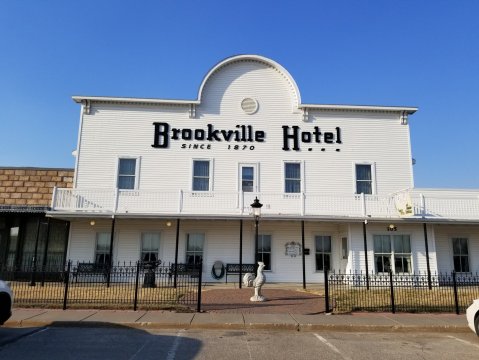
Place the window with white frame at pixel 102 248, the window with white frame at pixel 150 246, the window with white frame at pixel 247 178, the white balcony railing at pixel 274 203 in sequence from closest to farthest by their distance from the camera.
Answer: the white balcony railing at pixel 274 203
the window with white frame at pixel 102 248
the window with white frame at pixel 150 246
the window with white frame at pixel 247 178

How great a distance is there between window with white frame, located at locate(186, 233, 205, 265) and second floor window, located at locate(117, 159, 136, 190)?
4013 mm

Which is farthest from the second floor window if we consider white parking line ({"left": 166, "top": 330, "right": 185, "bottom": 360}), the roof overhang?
white parking line ({"left": 166, "top": 330, "right": 185, "bottom": 360})

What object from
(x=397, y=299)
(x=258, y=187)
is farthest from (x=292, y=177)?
(x=397, y=299)

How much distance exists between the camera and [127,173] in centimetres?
2041

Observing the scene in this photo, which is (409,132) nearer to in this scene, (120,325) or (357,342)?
(357,342)

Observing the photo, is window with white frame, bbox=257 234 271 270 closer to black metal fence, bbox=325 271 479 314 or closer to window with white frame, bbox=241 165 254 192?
window with white frame, bbox=241 165 254 192

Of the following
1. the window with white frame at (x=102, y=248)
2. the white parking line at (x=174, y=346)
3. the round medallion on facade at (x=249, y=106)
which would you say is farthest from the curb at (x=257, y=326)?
the round medallion on facade at (x=249, y=106)

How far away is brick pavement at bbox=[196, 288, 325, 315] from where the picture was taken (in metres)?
11.8

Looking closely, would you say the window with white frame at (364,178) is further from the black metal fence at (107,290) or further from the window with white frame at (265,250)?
the black metal fence at (107,290)

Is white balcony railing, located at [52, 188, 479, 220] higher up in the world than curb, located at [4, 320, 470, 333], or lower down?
higher up

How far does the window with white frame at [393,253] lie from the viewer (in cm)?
1917

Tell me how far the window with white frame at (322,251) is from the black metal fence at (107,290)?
6283mm

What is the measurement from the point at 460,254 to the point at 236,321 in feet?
50.8

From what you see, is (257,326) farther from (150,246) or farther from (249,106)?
(249,106)
